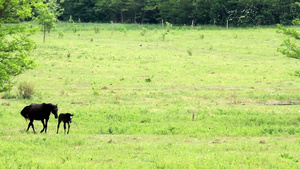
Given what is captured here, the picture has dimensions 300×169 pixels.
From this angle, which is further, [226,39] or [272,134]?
[226,39]

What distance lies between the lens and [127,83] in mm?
38344

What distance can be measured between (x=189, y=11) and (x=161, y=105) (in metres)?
70.4

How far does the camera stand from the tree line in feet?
272

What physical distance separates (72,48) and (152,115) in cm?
3552

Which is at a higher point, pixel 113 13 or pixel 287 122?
pixel 113 13

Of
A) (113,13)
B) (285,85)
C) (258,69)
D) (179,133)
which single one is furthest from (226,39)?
(113,13)

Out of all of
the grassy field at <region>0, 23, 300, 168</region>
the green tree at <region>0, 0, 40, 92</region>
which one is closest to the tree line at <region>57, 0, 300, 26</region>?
the grassy field at <region>0, 23, 300, 168</region>

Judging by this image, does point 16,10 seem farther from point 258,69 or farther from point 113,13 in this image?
point 113,13

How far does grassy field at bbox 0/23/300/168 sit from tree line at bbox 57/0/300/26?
18.3m

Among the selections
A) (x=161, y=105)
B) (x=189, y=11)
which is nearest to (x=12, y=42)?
(x=161, y=105)

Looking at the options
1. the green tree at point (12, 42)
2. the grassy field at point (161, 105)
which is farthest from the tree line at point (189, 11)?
the green tree at point (12, 42)

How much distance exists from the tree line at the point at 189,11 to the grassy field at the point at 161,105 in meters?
18.3

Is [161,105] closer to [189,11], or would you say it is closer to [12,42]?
[12,42]

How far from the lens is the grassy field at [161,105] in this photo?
49.2 feet
